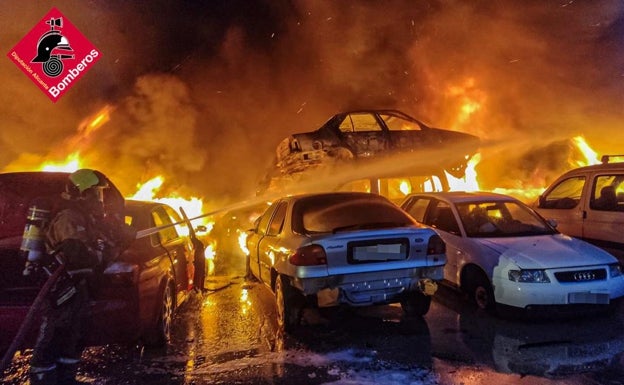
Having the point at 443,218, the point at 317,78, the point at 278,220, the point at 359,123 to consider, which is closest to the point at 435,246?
the point at 443,218

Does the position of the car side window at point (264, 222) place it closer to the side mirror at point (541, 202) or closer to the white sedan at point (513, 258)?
the white sedan at point (513, 258)

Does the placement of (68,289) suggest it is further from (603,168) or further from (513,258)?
(603,168)

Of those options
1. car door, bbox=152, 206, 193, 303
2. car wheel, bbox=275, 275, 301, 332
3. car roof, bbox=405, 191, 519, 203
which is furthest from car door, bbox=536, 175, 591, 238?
car door, bbox=152, 206, 193, 303

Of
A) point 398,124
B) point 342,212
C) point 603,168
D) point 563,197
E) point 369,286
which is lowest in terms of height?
point 369,286

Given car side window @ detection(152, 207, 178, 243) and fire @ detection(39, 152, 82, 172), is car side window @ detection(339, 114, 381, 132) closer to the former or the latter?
car side window @ detection(152, 207, 178, 243)

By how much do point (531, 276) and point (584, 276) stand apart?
58 centimetres

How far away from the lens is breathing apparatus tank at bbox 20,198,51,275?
352 centimetres

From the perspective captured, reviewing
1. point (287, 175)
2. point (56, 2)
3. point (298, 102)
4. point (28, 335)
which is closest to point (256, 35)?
point (298, 102)

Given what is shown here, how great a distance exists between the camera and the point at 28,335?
3672 mm

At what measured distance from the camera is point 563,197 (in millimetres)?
7527

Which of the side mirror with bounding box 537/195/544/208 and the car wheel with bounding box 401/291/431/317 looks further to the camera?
the side mirror with bounding box 537/195/544/208

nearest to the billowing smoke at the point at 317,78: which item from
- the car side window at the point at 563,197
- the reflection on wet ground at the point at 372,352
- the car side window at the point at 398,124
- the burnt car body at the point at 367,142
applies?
the burnt car body at the point at 367,142

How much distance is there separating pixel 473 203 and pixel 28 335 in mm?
5346

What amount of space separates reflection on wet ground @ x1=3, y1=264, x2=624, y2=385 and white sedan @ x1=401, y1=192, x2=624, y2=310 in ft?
1.11
